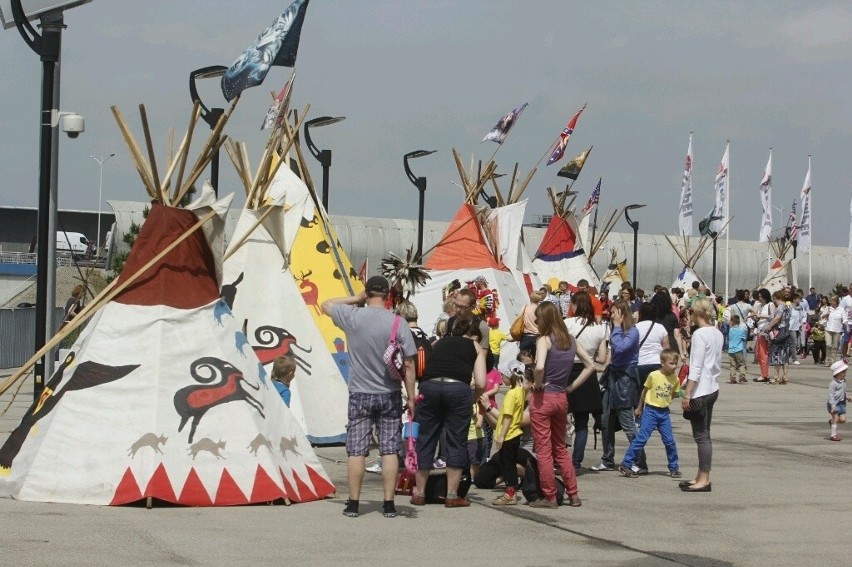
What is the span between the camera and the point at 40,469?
9.52 metres

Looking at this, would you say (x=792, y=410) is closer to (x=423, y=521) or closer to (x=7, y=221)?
(x=423, y=521)

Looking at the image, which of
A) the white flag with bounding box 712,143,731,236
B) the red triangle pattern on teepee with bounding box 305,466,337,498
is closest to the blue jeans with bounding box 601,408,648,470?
the red triangle pattern on teepee with bounding box 305,466,337,498

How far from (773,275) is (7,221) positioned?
49.8 m

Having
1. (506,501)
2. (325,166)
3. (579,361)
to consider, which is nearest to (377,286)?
(506,501)

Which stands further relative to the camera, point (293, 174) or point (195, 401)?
point (293, 174)

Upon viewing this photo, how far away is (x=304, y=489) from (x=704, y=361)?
11.6 ft

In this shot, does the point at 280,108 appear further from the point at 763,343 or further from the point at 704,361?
the point at 763,343

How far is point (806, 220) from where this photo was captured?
1852 inches

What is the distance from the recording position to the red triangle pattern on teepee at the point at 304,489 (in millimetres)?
10023

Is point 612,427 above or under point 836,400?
under

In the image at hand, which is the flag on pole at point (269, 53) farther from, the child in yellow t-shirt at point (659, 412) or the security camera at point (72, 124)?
the child in yellow t-shirt at point (659, 412)

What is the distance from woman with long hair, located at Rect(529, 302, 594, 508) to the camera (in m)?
10.2

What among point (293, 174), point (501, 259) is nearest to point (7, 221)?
point (501, 259)

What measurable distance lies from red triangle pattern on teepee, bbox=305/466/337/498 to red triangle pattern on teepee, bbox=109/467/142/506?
1395 millimetres
